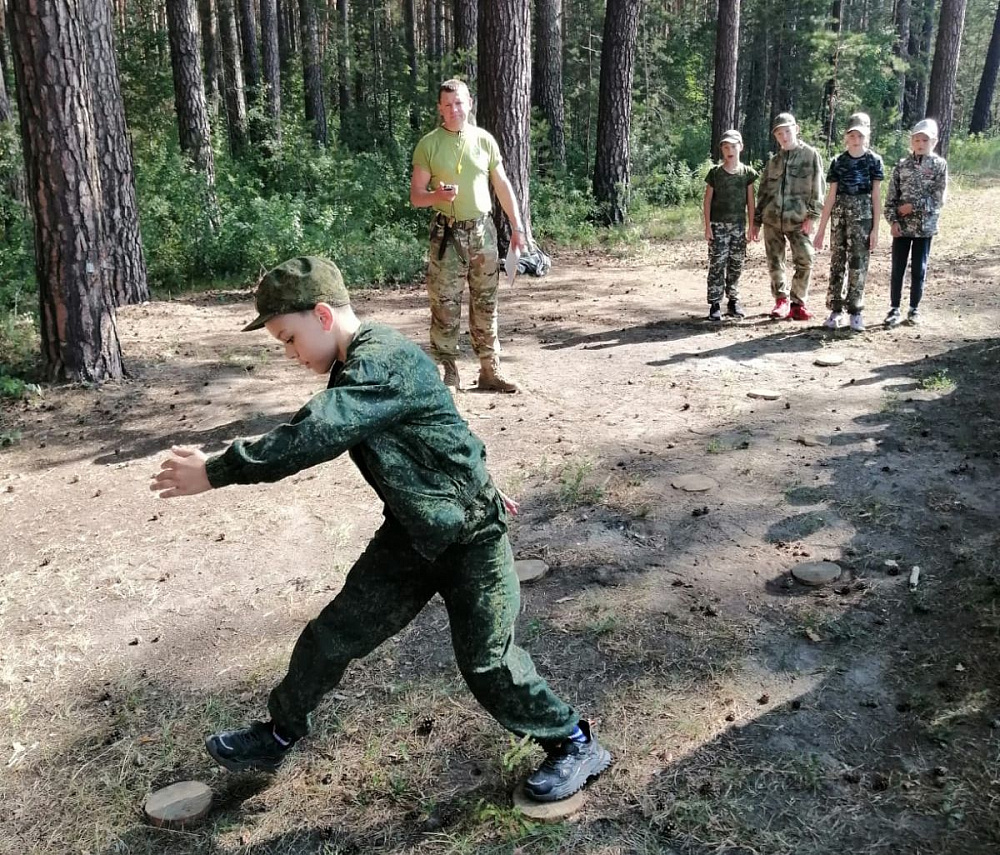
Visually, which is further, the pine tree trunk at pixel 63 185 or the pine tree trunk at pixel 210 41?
the pine tree trunk at pixel 210 41

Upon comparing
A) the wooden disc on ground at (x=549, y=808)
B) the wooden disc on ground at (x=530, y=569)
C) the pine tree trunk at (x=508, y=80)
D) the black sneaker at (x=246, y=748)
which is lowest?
the wooden disc on ground at (x=549, y=808)

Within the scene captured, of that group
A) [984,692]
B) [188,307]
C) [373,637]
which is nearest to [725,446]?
[984,692]

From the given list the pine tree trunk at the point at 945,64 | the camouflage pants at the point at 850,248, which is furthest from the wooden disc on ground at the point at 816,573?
the pine tree trunk at the point at 945,64

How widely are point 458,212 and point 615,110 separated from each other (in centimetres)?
1027

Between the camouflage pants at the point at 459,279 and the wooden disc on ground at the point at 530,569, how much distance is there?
2.90m

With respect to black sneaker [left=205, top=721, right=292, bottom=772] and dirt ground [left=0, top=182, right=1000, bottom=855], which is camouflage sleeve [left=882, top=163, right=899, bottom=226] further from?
black sneaker [left=205, top=721, right=292, bottom=772]

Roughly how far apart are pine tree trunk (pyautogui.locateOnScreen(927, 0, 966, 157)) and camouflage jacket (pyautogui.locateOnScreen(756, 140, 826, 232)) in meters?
12.8

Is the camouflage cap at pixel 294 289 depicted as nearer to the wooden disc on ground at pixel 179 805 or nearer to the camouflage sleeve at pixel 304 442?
the camouflage sleeve at pixel 304 442

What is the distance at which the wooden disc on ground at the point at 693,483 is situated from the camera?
211 inches

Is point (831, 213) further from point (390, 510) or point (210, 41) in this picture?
point (210, 41)

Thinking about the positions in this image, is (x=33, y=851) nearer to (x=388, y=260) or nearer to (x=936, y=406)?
(x=936, y=406)

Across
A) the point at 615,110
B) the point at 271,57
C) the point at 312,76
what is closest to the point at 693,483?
the point at 615,110

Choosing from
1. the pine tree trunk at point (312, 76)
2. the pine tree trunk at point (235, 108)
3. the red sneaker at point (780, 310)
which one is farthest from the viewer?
the pine tree trunk at point (312, 76)

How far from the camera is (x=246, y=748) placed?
2980 millimetres
